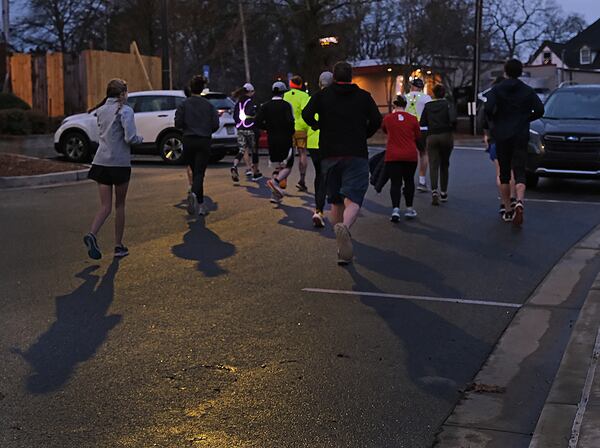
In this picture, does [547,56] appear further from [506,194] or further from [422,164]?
[506,194]

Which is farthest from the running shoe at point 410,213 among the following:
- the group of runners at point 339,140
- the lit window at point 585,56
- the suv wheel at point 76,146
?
the lit window at point 585,56

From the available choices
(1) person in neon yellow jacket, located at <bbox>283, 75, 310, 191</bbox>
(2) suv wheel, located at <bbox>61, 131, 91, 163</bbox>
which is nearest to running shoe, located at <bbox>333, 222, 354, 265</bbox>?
(1) person in neon yellow jacket, located at <bbox>283, 75, 310, 191</bbox>

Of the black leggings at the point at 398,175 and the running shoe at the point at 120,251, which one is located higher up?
the black leggings at the point at 398,175

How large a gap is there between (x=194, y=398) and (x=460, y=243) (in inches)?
218

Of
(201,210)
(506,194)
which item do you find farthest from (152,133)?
(506,194)

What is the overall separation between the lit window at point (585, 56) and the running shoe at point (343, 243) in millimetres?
82826

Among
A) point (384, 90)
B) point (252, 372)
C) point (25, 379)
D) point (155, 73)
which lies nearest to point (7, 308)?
point (25, 379)

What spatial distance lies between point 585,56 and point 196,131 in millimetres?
80546

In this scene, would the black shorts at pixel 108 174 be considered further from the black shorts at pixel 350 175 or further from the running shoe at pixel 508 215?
the running shoe at pixel 508 215

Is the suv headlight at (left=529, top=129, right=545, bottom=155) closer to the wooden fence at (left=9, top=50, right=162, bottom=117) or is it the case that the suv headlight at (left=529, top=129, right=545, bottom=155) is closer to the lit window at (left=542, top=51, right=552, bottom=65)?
the wooden fence at (left=9, top=50, right=162, bottom=117)

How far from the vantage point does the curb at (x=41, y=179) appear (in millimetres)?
15164

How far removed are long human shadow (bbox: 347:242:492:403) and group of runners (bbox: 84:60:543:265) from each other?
0.77 m

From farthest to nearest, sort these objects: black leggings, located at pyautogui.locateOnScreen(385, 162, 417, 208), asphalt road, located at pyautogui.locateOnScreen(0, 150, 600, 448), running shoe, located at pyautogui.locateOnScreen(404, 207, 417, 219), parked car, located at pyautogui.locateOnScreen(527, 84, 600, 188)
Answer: parked car, located at pyautogui.locateOnScreen(527, 84, 600, 188) → running shoe, located at pyautogui.locateOnScreen(404, 207, 417, 219) → black leggings, located at pyautogui.locateOnScreen(385, 162, 417, 208) → asphalt road, located at pyautogui.locateOnScreen(0, 150, 600, 448)

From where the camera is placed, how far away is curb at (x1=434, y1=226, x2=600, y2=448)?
4.35 m
